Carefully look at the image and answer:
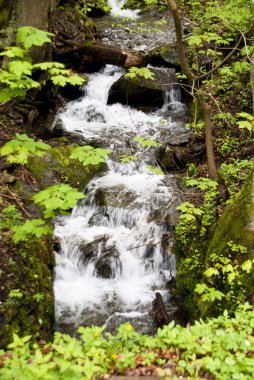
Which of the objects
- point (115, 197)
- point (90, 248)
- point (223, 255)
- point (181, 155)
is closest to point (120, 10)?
point (181, 155)

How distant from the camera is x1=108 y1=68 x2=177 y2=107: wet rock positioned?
11.9m

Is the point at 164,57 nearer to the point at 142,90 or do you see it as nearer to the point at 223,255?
the point at 142,90

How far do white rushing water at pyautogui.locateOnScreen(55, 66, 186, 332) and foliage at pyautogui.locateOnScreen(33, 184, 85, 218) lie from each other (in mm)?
3308

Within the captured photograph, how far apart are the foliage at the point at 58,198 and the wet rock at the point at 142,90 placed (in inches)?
348

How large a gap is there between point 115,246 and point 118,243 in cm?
11

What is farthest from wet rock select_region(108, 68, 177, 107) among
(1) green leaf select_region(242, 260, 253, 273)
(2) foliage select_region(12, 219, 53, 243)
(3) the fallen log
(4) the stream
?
(2) foliage select_region(12, 219, 53, 243)

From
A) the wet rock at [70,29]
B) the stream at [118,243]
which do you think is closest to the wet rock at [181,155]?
the stream at [118,243]

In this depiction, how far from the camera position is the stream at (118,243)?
252 inches

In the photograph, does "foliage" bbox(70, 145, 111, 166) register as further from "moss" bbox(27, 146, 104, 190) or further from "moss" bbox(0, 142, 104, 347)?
"moss" bbox(27, 146, 104, 190)

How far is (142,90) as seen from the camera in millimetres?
11945

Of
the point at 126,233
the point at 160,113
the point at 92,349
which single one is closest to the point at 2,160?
the point at 126,233

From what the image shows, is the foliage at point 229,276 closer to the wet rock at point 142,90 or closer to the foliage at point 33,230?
the foliage at point 33,230

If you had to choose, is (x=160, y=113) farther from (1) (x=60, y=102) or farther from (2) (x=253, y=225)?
(2) (x=253, y=225)

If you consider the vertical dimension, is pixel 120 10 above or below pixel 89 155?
above
